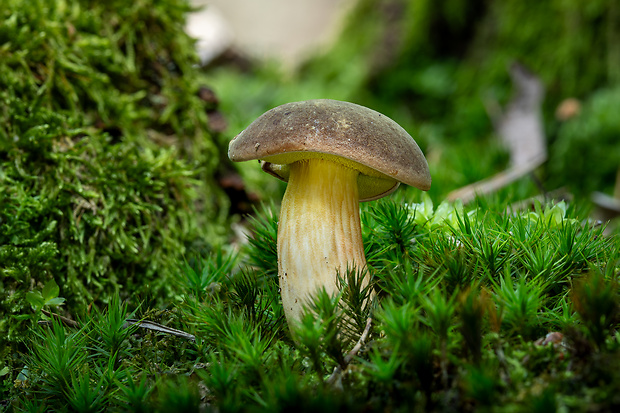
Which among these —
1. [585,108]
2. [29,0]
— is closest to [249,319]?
[29,0]

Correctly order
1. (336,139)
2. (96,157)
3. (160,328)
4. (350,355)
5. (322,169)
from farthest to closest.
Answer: (96,157), (322,169), (160,328), (336,139), (350,355)

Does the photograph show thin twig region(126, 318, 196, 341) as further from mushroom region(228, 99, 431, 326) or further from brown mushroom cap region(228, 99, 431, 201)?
brown mushroom cap region(228, 99, 431, 201)

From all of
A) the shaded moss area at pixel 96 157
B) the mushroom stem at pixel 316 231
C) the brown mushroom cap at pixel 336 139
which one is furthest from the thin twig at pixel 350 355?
the shaded moss area at pixel 96 157

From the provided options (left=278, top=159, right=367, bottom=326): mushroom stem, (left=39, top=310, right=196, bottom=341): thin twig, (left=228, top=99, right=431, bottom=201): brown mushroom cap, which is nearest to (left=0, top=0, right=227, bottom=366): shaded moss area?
(left=39, top=310, right=196, bottom=341): thin twig

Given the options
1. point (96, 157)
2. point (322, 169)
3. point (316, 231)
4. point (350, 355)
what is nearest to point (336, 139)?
point (322, 169)

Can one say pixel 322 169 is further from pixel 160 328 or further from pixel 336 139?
pixel 160 328

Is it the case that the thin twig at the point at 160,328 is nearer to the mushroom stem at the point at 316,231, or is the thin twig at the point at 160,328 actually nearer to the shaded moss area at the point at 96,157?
the shaded moss area at the point at 96,157
